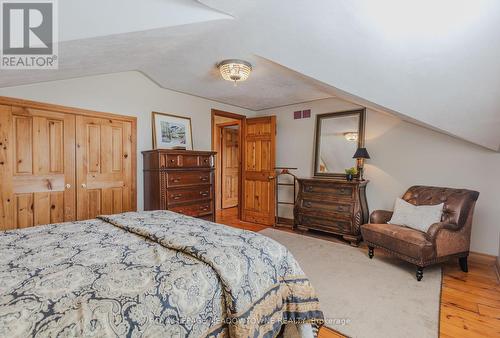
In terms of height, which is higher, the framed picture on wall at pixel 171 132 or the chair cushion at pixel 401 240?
the framed picture on wall at pixel 171 132

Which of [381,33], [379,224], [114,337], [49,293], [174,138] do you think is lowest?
[379,224]

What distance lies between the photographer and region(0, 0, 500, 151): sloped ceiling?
171 centimetres

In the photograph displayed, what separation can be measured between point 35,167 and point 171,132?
1.69 m

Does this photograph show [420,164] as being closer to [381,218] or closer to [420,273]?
[381,218]

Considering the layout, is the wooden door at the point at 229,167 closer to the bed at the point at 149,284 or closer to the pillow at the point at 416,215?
the pillow at the point at 416,215

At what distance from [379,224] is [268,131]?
2.52 meters

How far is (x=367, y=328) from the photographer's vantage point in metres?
1.79

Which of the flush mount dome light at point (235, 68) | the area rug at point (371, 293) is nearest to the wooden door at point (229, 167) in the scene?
the area rug at point (371, 293)

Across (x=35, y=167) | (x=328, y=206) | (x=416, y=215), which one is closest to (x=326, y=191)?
(x=328, y=206)

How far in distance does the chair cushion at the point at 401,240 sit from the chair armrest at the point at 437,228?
0.18 ft

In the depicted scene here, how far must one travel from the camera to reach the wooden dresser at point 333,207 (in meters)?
3.65

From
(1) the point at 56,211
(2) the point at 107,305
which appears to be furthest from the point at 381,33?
(1) the point at 56,211

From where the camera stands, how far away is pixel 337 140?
4.25 metres

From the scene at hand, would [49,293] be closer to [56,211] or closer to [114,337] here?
[114,337]
